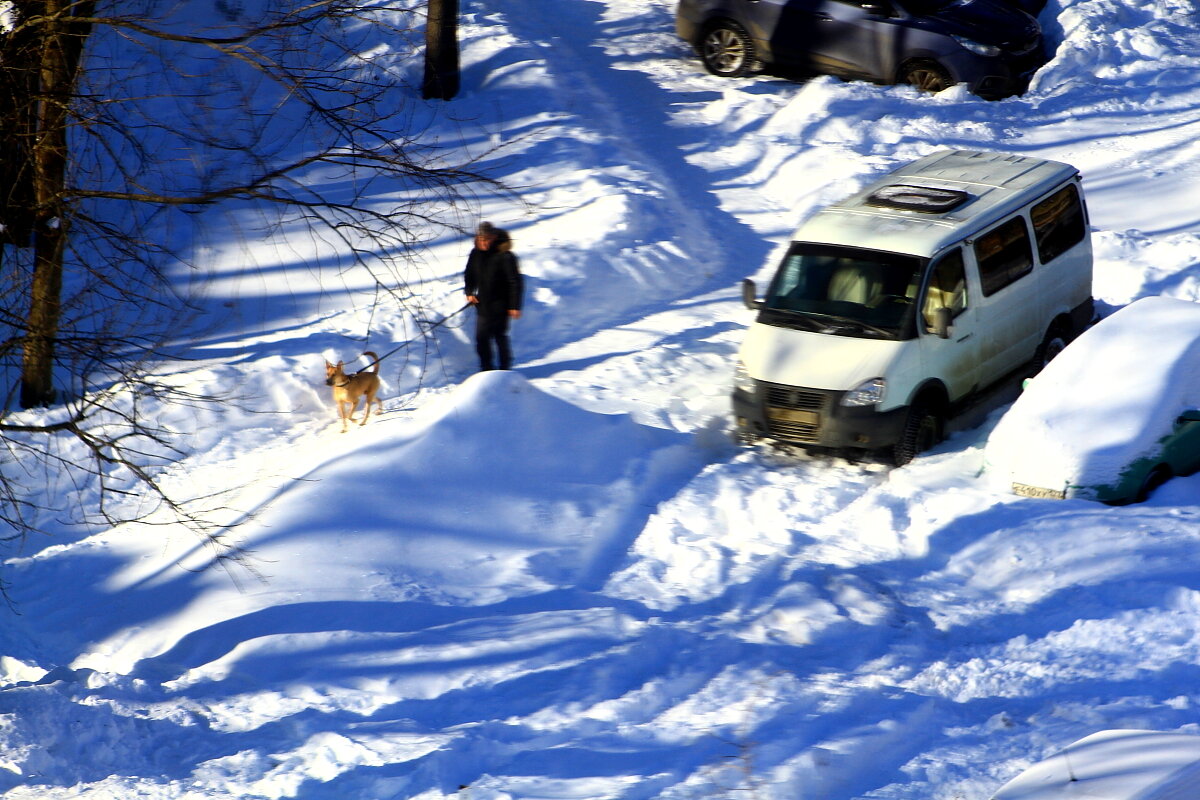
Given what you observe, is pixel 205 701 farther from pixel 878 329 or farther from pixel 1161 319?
pixel 1161 319

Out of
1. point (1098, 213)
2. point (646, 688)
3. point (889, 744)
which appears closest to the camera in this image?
point (889, 744)

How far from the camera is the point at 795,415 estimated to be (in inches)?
348

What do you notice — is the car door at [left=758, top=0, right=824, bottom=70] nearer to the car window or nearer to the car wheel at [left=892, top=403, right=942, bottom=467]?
the car window

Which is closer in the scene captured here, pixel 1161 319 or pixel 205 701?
pixel 205 701

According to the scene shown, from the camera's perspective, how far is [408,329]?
1109 cm

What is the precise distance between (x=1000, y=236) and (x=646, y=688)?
5.28 metres

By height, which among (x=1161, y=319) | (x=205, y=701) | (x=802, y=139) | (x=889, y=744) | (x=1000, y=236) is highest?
(x=802, y=139)

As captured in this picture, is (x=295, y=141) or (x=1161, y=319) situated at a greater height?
(x=295, y=141)

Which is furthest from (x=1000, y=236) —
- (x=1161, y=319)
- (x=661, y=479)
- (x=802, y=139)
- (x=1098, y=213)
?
(x=802, y=139)

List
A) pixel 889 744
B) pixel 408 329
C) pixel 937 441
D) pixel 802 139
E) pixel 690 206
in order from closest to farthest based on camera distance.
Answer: pixel 889 744 → pixel 937 441 → pixel 408 329 → pixel 690 206 → pixel 802 139

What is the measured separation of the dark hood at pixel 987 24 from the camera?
16250mm

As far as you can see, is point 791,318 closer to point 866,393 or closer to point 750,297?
point 750,297

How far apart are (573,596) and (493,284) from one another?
363 cm

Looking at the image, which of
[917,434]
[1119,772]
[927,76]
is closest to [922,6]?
[927,76]
